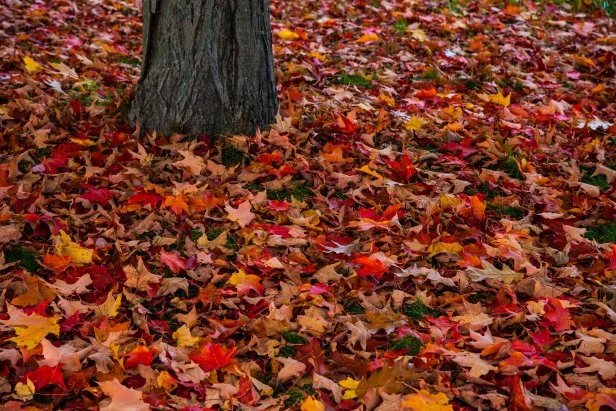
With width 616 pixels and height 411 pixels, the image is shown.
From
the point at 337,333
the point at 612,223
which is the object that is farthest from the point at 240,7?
the point at 612,223

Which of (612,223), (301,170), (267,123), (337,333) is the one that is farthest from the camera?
(267,123)

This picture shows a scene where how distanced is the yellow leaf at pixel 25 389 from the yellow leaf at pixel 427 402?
4.28 feet

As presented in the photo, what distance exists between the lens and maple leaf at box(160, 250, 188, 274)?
3053mm

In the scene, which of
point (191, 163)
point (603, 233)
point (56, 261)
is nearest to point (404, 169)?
→ point (603, 233)

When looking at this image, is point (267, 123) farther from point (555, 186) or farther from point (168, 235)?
point (555, 186)

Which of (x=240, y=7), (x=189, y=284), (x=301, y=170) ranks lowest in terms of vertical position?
(x=189, y=284)

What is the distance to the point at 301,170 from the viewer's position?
152 inches

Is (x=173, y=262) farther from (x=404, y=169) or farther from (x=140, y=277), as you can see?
(x=404, y=169)

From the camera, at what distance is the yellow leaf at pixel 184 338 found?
265cm

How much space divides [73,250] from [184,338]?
0.78m

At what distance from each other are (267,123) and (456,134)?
47.9 inches

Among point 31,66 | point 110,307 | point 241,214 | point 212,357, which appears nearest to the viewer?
point 212,357

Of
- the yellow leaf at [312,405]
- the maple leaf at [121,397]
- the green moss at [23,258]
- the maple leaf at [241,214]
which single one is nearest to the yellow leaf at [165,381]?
the maple leaf at [121,397]

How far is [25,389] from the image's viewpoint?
235cm
